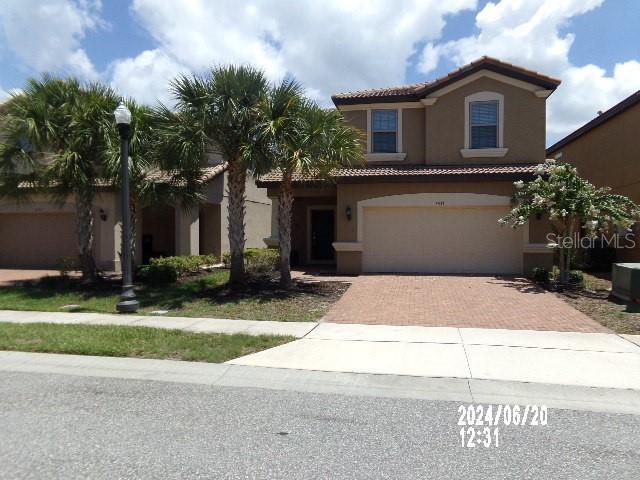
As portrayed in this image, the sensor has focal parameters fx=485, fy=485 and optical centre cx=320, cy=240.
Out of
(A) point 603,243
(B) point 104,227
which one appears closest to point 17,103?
(B) point 104,227

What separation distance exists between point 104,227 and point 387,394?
15.2 metres

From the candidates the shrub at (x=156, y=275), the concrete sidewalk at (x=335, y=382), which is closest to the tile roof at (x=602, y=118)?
the concrete sidewalk at (x=335, y=382)

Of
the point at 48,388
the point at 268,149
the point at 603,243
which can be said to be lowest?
the point at 48,388

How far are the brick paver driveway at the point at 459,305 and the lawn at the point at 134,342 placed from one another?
2526 millimetres

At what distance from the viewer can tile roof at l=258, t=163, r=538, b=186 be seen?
15680 mm

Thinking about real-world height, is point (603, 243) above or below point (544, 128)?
below

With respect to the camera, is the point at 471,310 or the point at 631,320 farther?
the point at 471,310

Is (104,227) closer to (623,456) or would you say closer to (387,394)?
(387,394)

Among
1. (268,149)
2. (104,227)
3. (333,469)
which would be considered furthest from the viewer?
(104,227)

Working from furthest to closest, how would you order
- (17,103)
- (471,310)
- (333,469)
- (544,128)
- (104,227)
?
(104,227), (544,128), (17,103), (471,310), (333,469)

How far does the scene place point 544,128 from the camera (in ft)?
54.0

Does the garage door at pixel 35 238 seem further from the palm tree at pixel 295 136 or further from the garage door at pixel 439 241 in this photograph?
the garage door at pixel 439 241

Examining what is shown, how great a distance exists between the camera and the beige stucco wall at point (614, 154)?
56.1 ft
